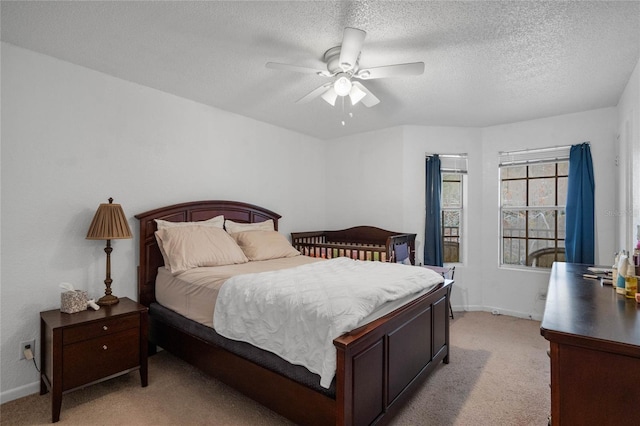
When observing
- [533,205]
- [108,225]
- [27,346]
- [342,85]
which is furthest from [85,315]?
[533,205]

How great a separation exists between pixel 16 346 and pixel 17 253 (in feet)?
2.20

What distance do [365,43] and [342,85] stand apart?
0.31m

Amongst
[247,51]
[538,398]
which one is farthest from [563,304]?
[247,51]

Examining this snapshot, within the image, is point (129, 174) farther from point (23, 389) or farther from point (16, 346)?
point (23, 389)

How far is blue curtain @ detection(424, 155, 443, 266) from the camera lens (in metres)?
4.28

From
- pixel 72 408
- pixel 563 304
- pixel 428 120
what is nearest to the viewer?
pixel 563 304

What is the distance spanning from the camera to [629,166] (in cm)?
283

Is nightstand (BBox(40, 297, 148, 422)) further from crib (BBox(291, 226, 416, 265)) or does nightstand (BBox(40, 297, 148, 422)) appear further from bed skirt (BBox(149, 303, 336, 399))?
crib (BBox(291, 226, 416, 265))

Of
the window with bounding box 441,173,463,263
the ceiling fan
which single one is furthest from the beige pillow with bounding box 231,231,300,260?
the window with bounding box 441,173,463,263

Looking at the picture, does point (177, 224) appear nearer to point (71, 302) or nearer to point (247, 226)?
point (247, 226)

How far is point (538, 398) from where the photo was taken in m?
2.26

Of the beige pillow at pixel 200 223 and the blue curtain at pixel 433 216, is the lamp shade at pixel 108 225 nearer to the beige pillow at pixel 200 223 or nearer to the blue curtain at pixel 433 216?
the beige pillow at pixel 200 223

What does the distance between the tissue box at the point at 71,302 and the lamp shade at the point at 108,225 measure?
0.42 metres

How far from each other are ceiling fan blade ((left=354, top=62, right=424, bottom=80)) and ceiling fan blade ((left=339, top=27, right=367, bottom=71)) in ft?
0.52
